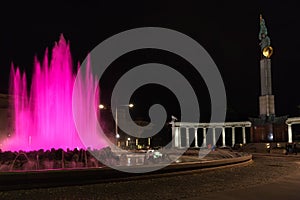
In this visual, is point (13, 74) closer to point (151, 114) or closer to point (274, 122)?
point (274, 122)

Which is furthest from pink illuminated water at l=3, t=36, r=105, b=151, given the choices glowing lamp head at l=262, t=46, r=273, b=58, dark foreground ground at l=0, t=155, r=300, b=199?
glowing lamp head at l=262, t=46, r=273, b=58

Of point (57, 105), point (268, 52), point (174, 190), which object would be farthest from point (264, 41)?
point (174, 190)

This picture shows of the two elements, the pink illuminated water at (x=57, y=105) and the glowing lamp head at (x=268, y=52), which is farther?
the glowing lamp head at (x=268, y=52)

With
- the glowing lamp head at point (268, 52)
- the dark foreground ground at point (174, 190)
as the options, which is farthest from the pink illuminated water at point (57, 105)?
the glowing lamp head at point (268, 52)

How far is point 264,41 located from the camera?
6869cm

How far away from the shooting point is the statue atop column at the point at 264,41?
66.4 m

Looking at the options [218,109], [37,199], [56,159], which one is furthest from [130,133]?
[37,199]

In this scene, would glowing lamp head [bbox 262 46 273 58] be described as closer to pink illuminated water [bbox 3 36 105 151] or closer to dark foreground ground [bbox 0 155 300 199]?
pink illuminated water [bbox 3 36 105 151]

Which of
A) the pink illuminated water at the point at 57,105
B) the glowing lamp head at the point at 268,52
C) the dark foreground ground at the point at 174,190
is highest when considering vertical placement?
the glowing lamp head at the point at 268,52

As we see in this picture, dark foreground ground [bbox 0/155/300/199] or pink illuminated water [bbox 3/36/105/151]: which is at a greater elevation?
pink illuminated water [bbox 3/36/105/151]

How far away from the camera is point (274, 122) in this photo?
63.3 metres

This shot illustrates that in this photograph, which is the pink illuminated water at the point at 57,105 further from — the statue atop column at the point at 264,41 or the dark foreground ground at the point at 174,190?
the statue atop column at the point at 264,41

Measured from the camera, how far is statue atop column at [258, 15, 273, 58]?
66438 millimetres

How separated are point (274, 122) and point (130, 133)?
36.9 metres
